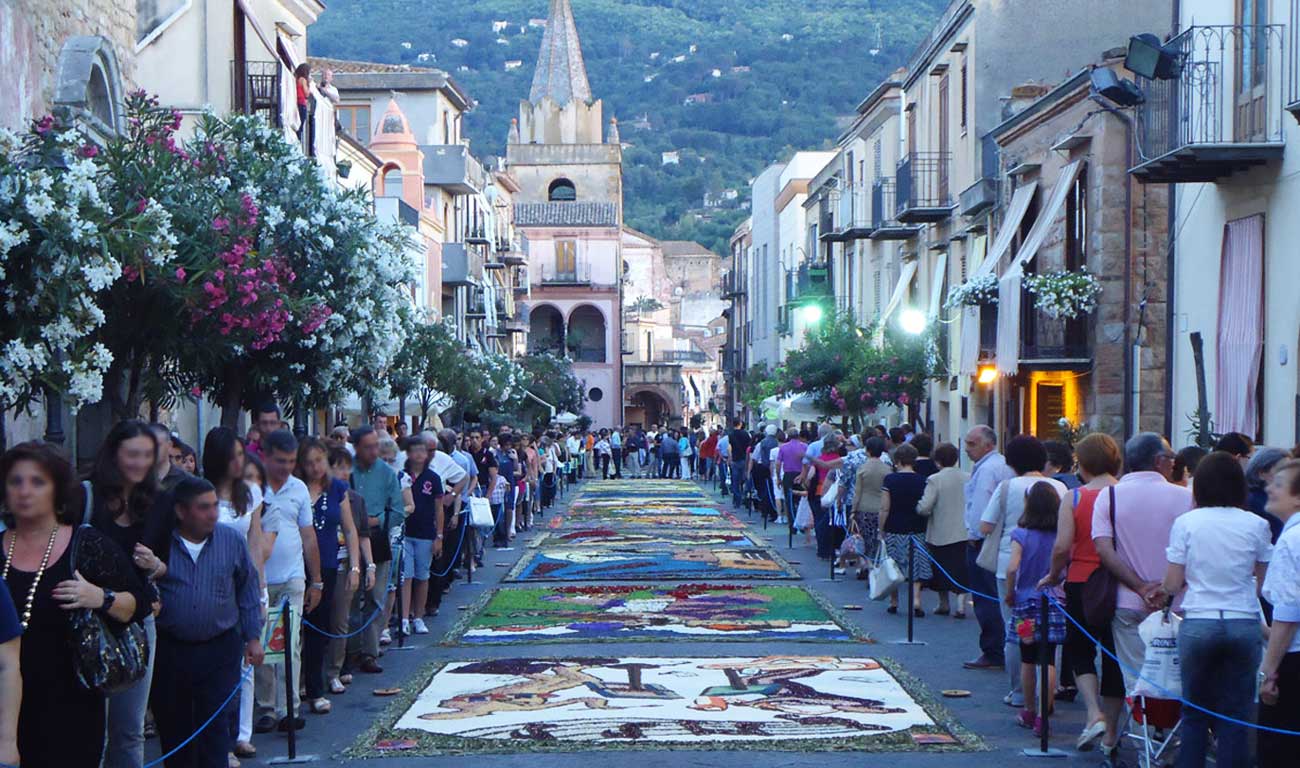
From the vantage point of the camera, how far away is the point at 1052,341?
2453 cm

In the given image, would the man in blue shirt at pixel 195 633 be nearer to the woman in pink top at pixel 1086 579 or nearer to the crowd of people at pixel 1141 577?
the crowd of people at pixel 1141 577

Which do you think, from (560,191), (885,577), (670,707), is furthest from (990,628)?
(560,191)

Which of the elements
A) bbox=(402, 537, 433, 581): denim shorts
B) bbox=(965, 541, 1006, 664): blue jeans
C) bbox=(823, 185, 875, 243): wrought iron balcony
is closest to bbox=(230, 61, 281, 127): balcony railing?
bbox=(402, 537, 433, 581): denim shorts

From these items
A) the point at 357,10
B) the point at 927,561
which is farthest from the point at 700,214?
the point at 927,561

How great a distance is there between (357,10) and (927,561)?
15430 cm

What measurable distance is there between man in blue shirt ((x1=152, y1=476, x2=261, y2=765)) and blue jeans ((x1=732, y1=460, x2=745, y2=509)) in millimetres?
30193

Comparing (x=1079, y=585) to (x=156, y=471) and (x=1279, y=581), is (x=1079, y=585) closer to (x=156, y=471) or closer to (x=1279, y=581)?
(x=1279, y=581)

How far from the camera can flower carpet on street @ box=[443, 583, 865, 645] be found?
15.0m

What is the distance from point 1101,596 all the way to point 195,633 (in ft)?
16.2

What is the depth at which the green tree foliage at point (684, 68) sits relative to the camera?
156 meters

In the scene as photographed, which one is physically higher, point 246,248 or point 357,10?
point 357,10

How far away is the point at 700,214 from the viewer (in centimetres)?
15950

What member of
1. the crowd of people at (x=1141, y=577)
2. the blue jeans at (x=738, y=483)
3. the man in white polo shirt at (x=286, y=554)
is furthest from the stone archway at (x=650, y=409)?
the man in white polo shirt at (x=286, y=554)

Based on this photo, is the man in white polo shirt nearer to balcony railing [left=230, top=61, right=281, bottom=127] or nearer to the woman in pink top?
the woman in pink top
